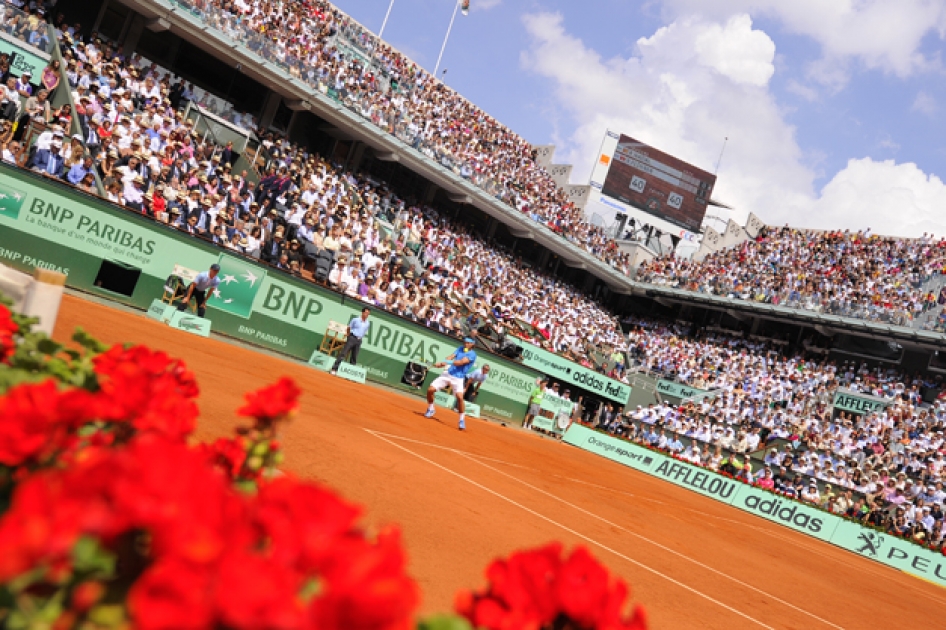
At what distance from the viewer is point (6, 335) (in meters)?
3.00

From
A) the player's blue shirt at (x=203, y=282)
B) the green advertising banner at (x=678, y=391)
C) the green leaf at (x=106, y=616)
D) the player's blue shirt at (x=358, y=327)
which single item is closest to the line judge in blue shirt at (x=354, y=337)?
the player's blue shirt at (x=358, y=327)

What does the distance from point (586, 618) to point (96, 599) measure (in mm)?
1009

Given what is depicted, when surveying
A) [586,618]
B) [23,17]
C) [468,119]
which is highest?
[468,119]

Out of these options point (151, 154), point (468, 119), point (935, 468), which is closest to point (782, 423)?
point (935, 468)

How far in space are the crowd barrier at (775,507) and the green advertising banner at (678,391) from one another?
10181mm

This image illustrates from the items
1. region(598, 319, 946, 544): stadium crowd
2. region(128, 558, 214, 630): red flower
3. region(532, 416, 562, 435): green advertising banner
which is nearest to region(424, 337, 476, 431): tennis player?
region(532, 416, 562, 435): green advertising banner

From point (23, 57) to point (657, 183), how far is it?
39.1 m

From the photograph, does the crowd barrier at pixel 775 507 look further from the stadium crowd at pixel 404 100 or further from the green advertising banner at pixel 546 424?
the stadium crowd at pixel 404 100

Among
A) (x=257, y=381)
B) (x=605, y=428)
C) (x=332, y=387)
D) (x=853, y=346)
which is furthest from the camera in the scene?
(x=853, y=346)

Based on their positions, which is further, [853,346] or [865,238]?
[865,238]

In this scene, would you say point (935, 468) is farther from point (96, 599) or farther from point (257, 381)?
point (96, 599)

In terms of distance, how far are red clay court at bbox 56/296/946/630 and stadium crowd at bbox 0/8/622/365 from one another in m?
4.70

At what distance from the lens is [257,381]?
11969mm

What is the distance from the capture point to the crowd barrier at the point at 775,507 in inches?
878
